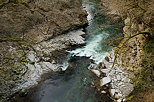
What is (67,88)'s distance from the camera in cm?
888

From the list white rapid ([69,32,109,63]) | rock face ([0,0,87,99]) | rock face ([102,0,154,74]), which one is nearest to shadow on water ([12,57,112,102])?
rock face ([0,0,87,99])

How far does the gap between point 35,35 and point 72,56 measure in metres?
3.32

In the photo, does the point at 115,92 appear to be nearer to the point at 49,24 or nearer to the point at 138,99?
the point at 138,99

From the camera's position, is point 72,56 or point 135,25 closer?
point 135,25

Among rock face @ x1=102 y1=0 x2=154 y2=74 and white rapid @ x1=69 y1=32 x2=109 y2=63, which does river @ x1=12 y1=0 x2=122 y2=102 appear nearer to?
white rapid @ x1=69 y1=32 x2=109 y2=63

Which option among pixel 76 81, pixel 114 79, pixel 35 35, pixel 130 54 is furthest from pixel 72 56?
pixel 130 54

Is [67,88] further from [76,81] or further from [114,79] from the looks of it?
[114,79]

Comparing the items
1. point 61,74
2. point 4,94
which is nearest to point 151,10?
point 61,74

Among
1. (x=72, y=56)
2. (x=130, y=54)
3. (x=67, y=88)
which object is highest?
(x=130, y=54)

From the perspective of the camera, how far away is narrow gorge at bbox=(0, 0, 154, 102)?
783 cm

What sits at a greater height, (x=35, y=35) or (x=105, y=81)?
(x=35, y=35)

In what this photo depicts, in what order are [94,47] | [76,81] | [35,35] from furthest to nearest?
[35,35], [94,47], [76,81]

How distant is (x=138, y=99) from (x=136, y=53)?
2.74m

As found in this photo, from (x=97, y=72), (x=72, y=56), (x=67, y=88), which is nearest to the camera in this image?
(x=67, y=88)
